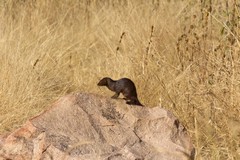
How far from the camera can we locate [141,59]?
6.56 meters

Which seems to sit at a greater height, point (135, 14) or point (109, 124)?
point (135, 14)

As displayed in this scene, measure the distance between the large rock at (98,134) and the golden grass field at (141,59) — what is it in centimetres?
20

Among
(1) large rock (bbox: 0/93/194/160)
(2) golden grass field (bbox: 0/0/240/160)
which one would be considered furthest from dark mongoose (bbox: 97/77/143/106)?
(2) golden grass field (bbox: 0/0/240/160)

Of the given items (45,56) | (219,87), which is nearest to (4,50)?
(45,56)

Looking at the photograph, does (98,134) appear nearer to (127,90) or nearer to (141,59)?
(127,90)

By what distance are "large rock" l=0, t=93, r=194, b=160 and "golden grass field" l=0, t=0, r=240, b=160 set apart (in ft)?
0.66

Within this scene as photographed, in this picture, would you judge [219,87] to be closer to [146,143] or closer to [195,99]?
[195,99]

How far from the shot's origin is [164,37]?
7383 mm

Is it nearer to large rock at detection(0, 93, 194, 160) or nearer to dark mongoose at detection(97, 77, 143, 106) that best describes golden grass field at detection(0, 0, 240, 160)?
large rock at detection(0, 93, 194, 160)

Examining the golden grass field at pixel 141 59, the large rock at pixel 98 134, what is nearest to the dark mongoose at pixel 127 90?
the large rock at pixel 98 134

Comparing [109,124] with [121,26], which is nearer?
[109,124]

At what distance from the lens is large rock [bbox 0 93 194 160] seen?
3.93 meters

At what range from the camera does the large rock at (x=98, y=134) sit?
393 centimetres

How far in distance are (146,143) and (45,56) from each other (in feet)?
9.59
